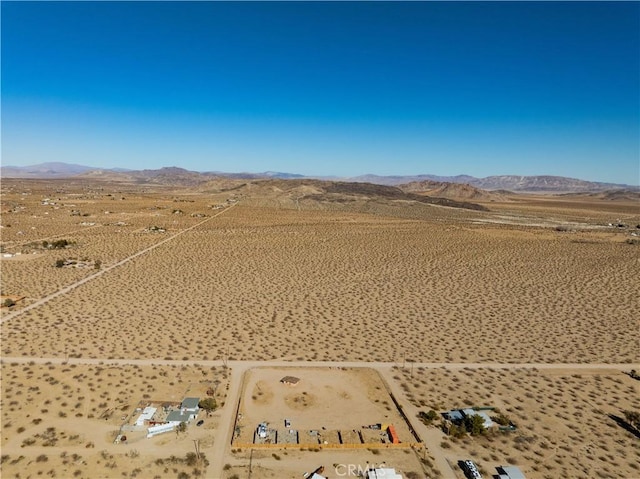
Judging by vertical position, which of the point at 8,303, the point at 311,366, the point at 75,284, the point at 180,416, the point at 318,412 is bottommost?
the point at 318,412

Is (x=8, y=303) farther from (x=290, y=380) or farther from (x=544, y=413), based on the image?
(x=544, y=413)

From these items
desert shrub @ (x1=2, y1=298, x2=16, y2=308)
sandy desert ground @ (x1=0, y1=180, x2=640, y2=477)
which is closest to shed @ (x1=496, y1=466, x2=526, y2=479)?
sandy desert ground @ (x1=0, y1=180, x2=640, y2=477)

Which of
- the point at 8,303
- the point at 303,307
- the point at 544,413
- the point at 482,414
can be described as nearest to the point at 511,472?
the point at 482,414

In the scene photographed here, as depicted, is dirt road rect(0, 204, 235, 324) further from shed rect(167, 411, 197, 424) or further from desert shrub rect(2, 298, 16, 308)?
shed rect(167, 411, 197, 424)

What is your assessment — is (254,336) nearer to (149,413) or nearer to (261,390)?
(261,390)

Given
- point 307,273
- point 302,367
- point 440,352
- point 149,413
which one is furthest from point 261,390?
point 307,273

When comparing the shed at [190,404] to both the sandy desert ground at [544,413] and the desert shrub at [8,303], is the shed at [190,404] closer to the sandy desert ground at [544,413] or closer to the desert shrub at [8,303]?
the sandy desert ground at [544,413]
